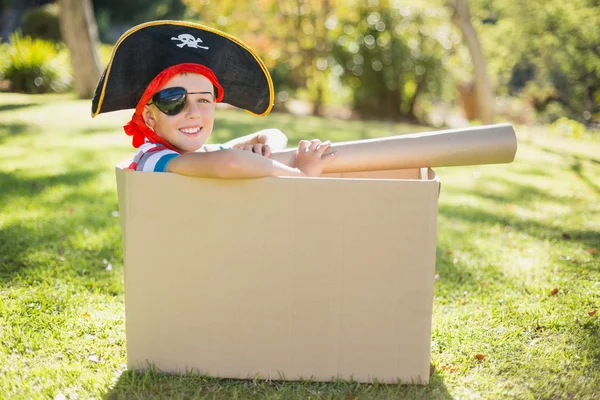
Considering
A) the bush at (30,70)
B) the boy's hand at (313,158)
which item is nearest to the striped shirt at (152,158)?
the boy's hand at (313,158)

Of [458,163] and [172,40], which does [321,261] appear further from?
[172,40]

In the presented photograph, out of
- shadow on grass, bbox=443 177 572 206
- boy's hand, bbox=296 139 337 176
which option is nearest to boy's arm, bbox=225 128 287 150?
boy's hand, bbox=296 139 337 176

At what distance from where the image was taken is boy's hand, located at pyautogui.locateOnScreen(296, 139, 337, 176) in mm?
2178

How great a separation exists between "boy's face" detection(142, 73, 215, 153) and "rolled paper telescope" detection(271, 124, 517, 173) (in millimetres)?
378

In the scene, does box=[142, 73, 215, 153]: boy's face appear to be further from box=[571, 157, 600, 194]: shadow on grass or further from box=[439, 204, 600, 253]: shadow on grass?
box=[571, 157, 600, 194]: shadow on grass


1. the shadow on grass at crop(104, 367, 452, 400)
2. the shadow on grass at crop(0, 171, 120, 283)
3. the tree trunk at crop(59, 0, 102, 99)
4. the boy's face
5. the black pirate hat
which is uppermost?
the tree trunk at crop(59, 0, 102, 99)

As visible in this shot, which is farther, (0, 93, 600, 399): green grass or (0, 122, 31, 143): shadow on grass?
(0, 122, 31, 143): shadow on grass

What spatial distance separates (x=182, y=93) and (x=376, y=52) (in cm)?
891

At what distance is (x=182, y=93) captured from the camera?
2.05 meters

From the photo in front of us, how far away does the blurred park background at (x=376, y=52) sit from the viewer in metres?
10.4

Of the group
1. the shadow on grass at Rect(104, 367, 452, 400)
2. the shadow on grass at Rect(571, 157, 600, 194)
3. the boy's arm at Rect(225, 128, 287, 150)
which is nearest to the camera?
the shadow on grass at Rect(104, 367, 452, 400)

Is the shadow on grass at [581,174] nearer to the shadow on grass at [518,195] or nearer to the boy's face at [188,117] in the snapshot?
the shadow on grass at [518,195]

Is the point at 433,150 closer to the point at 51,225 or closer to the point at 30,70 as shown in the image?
the point at 51,225

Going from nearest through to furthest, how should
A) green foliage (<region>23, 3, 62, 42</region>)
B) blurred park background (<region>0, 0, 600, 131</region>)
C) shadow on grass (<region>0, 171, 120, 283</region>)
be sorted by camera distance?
shadow on grass (<region>0, 171, 120, 283</region>)
blurred park background (<region>0, 0, 600, 131</region>)
green foliage (<region>23, 3, 62, 42</region>)
